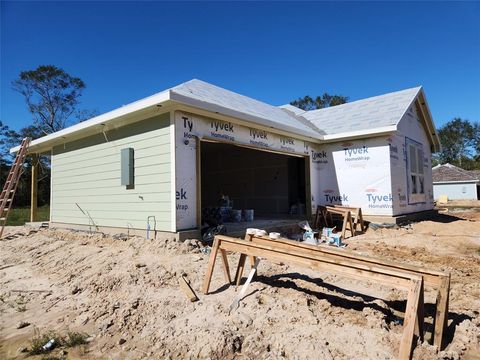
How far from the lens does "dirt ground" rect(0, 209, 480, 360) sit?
322 centimetres

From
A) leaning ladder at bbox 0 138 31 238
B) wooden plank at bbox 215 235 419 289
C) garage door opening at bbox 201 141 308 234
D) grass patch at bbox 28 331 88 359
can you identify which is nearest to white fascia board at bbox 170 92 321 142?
garage door opening at bbox 201 141 308 234

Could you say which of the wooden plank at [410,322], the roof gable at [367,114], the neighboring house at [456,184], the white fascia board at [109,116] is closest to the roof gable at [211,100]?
the white fascia board at [109,116]

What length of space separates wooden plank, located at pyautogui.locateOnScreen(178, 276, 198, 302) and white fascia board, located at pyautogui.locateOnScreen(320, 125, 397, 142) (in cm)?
875

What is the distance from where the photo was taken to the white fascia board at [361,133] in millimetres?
10773

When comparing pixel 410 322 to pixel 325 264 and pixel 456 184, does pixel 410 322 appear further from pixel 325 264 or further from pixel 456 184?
pixel 456 184

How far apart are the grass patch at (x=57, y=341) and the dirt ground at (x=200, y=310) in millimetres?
105

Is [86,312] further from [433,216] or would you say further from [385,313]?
[433,216]

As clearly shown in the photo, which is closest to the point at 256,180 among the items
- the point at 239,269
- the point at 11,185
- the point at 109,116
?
the point at 109,116

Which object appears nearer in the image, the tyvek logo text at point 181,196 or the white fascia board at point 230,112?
the white fascia board at point 230,112

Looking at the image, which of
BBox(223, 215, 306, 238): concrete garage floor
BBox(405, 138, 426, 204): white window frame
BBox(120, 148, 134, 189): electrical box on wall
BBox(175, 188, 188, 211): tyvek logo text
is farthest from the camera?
BBox(405, 138, 426, 204): white window frame

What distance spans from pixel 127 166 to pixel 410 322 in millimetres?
6850

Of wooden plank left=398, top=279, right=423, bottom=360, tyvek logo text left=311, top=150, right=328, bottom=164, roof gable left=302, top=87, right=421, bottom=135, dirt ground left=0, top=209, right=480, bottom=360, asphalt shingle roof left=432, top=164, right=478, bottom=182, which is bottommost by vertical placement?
dirt ground left=0, top=209, right=480, bottom=360

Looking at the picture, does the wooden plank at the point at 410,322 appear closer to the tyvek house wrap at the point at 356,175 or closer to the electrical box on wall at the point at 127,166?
the electrical box on wall at the point at 127,166

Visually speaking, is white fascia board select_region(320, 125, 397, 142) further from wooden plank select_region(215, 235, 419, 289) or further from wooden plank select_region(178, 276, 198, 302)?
wooden plank select_region(178, 276, 198, 302)
